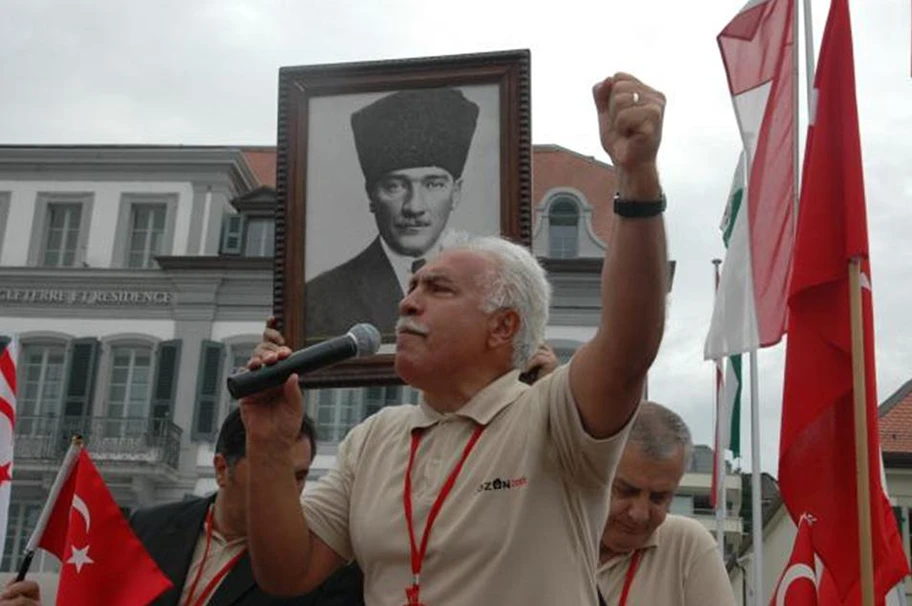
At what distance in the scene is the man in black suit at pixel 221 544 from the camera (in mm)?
3527

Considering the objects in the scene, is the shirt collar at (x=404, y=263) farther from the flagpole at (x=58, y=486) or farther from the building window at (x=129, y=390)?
the building window at (x=129, y=390)

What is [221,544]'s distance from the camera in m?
3.86

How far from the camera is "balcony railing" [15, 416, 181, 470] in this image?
2794cm

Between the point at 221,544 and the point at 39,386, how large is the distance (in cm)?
2690

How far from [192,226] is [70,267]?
3.03 meters

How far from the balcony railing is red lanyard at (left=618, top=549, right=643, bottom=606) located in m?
25.1

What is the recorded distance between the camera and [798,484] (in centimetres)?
407

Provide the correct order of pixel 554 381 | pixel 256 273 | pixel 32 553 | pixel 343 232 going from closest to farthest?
pixel 554 381, pixel 32 553, pixel 343 232, pixel 256 273

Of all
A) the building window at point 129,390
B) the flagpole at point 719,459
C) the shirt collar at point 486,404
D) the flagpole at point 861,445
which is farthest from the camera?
the building window at point 129,390

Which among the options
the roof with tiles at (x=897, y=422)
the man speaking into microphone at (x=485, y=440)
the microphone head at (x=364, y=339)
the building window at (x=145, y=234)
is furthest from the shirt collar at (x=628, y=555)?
the roof with tiles at (x=897, y=422)

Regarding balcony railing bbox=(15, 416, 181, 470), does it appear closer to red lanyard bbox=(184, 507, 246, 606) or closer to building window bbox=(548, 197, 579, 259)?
building window bbox=(548, 197, 579, 259)

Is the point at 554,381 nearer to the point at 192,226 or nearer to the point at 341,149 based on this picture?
the point at 341,149

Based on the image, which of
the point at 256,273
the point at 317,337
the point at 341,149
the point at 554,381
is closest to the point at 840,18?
the point at 341,149

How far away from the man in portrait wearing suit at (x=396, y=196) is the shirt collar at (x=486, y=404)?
3.65 ft
